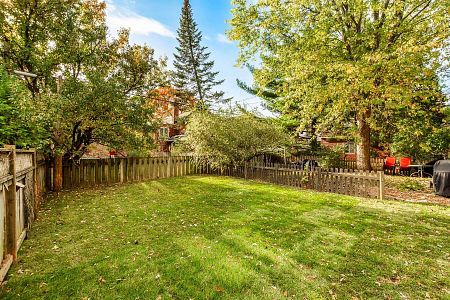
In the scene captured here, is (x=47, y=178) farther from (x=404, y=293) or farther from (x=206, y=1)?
(x=206, y=1)

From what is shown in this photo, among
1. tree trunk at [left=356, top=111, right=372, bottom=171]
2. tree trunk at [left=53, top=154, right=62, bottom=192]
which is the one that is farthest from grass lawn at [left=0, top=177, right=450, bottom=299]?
tree trunk at [left=356, top=111, right=372, bottom=171]

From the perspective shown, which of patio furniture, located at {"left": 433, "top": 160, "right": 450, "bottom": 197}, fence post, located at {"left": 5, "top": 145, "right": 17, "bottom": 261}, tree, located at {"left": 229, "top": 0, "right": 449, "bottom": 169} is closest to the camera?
fence post, located at {"left": 5, "top": 145, "right": 17, "bottom": 261}

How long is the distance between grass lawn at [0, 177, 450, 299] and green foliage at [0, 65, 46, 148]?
191 cm

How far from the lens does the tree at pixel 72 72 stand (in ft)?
27.6

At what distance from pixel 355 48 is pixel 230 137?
23.4 feet

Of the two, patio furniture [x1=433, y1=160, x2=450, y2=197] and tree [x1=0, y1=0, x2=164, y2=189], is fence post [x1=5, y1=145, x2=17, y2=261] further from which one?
patio furniture [x1=433, y1=160, x2=450, y2=197]

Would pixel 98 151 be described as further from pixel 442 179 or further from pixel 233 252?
pixel 442 179

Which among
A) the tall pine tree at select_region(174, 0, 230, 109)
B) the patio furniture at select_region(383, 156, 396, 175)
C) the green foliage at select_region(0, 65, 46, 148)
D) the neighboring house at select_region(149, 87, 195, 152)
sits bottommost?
the patio furniture at select_region(383, 156, 396, 175)

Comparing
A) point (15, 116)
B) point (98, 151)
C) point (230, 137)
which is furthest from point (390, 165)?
point (98, 151)

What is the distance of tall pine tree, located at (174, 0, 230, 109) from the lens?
34.2 m

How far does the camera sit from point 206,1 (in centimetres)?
1523

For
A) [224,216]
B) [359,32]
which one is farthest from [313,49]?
[224,216]

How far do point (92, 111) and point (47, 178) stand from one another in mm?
2966

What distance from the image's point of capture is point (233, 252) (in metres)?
4.01
